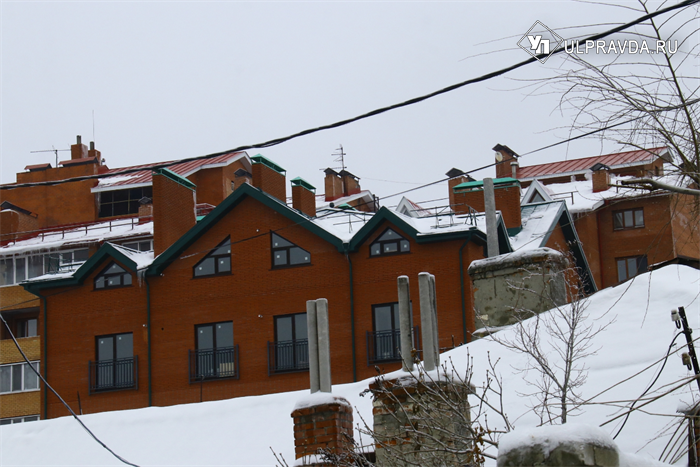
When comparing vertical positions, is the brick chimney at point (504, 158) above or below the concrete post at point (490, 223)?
above

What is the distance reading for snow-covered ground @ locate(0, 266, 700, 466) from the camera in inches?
353

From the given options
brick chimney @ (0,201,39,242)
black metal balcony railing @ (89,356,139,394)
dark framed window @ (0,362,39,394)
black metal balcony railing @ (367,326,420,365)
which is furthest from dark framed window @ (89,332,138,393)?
brick chimney @ (0,201,39,242)

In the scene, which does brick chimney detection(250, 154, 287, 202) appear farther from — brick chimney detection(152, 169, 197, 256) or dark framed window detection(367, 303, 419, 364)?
dark framed window detection(367, 303, 419, 364)

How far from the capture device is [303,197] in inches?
1209

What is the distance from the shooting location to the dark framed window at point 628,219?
45.8 meters

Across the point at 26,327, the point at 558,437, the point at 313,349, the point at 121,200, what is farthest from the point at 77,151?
the point at 558,437

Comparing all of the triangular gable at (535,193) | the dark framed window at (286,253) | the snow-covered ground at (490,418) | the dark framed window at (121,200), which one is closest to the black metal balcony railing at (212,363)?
the dark framed window at (286,253)

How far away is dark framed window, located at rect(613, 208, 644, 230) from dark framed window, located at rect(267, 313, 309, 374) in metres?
22.6

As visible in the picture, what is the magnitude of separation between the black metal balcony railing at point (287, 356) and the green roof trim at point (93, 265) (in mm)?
5154

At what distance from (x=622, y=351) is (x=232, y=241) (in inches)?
800

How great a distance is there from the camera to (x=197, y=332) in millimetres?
29188

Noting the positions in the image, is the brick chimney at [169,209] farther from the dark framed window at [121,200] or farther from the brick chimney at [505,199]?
the dark framed window at [121,200]

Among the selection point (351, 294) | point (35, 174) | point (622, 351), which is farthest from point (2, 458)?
point (35, 174)

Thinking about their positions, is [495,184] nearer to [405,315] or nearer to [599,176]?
[599,176]
